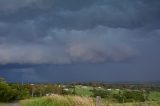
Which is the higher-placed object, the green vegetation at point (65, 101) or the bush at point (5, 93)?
the bush at point (5, 93)

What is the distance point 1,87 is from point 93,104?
22.4 metres

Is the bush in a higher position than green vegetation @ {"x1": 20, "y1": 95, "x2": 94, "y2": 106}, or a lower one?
higher

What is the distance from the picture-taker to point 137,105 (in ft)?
149

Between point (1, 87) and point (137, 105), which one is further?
point (1, 87)

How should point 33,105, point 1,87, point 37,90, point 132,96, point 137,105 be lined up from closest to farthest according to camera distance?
point 33,105, point 137,105, point 1,87, point 37,90, point 132,96

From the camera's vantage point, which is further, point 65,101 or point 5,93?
point 5,93

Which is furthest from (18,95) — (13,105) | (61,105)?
(61,105)

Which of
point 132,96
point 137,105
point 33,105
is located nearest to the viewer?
point 33,105

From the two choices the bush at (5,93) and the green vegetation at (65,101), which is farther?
the bush at (5,93)

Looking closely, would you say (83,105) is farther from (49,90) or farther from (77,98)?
(49,90)

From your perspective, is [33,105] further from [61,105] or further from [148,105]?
[148,105]

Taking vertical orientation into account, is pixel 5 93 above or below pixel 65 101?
above

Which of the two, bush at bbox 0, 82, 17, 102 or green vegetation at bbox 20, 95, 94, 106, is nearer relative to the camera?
green vegetation at bbox 20, 95, 94, 106

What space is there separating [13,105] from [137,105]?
1496 centimetres
